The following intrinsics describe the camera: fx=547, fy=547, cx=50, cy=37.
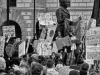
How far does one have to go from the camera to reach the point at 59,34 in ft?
51.6

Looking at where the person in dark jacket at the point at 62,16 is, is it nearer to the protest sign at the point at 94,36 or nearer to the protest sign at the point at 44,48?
the protest sign at the point at 44,48

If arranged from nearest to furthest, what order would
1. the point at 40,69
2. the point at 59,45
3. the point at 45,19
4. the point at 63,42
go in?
the point at 40,69 < the point at 63,42 < the point at 59,45 < the point at 45,19

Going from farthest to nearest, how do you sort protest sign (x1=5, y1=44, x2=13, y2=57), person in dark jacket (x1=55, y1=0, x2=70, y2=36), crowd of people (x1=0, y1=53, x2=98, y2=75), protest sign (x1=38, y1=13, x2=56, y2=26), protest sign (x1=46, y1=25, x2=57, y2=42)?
protest sign (x1=38, y1=13, x2=56, y2=26)
protest sign (x1=46, y1=25, x2=57, y2=42)
person in dark jacket (x1=55, y1=0, x2=70, y2=36)
protest sign (x1=5, y1=44, x2=13, y2=57)
crowd of people (x1=0, y1=53, x2=98, y2=75)

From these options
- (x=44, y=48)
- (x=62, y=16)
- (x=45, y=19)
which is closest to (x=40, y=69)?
(x=44, y=48)

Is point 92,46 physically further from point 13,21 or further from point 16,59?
point 13,21

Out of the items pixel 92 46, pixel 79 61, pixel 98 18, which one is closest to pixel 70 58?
pixel 79 61

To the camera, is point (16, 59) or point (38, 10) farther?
point (38, 10)

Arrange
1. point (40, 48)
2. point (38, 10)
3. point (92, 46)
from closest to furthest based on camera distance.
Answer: point (92, 46), point (40, 48), point (38, 10)

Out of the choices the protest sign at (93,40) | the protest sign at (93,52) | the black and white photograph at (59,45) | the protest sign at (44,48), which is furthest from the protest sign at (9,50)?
the protest sign at (93,52)

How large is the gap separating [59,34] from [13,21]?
24.8 metres

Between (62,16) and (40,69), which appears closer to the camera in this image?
(40,69)

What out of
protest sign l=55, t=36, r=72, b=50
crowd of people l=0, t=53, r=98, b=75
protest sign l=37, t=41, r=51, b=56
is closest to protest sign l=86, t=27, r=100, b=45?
crowd of people l=0, t=53, r=98, b=75

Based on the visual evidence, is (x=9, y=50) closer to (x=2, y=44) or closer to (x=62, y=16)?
(x=2, y=44)

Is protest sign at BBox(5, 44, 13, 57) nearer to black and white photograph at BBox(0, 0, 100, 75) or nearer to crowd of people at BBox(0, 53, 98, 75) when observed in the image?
black and white photograph at BBox(0, 0, 100, 75)
